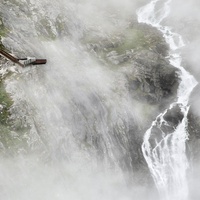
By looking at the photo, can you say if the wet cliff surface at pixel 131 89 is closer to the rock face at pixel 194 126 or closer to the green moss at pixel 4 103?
the green moss at pixel 4 103

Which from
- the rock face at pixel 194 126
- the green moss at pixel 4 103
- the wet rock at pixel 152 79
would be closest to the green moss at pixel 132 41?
the wet rock at pixel 152 79

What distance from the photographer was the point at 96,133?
59.2m

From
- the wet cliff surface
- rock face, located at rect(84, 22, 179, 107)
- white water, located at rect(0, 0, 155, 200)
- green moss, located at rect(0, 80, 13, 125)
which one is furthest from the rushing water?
rock face, located at rect(84, 22, 179, 107)

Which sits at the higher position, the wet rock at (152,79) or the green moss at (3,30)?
the green moss at (3,30)

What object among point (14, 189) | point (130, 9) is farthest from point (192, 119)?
point (130, 9)

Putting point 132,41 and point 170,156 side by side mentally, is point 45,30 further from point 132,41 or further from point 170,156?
point 170,156

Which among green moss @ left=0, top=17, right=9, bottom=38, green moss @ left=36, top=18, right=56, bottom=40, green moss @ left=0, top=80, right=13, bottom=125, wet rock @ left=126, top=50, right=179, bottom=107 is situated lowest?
green moss @ left=0, top=80, right=13, bottom=125

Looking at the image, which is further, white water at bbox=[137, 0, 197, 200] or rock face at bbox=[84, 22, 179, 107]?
rock face at bbox=[84, 22, 179, 107]

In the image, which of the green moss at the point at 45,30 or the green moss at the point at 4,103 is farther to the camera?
the green moss at the point at 45,30

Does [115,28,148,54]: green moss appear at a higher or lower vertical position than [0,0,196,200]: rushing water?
higher

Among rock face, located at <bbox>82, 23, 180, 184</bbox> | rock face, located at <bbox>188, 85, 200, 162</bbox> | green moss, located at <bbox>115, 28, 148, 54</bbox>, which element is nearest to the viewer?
rock face, located at <bbox>82, 23, 180, 184</bbox>

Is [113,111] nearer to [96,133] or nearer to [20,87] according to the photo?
[96,133]

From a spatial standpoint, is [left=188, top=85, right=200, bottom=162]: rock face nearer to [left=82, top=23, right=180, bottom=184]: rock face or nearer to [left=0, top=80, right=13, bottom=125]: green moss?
[left=82, top=23, right=180, bottom=184]: rock face

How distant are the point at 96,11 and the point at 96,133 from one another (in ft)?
163
